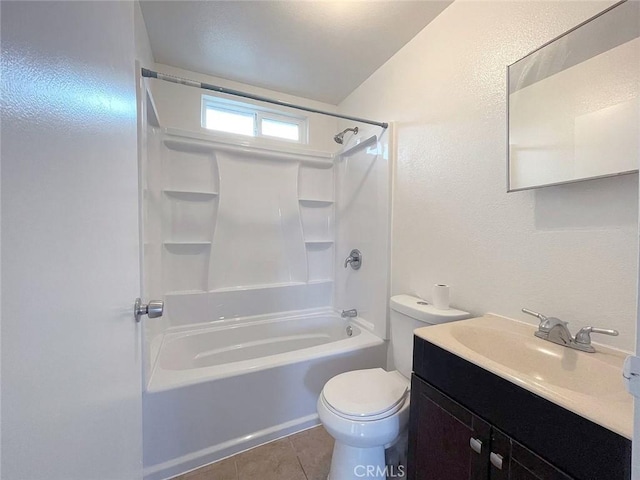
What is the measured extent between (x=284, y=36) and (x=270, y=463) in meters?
2.49

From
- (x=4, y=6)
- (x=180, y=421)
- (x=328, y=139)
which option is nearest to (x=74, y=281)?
(x=4, y=6)

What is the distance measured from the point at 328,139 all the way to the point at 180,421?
2474 millimetres

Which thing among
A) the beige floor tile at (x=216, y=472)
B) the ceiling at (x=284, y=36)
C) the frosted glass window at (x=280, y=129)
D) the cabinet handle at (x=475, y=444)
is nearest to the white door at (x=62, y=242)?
the beige floor tile at (x=216, y=472)

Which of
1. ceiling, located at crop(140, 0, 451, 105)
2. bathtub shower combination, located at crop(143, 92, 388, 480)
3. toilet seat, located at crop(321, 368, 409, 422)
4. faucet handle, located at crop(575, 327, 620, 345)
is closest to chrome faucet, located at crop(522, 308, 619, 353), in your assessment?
faucet handle, located at crop(575, 327, 620, 345)

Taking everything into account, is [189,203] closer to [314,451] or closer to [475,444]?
[314,451]

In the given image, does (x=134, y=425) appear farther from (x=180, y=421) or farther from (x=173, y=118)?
(x=173, y=118)

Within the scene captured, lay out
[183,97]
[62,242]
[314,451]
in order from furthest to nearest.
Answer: [183,97] → [314,451] → [62,242]

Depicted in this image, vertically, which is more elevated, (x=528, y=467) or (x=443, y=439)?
(x=528, y=467)

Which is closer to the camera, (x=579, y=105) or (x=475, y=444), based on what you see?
(x=475, y=444)

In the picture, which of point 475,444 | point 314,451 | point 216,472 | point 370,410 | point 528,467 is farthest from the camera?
point 314,451

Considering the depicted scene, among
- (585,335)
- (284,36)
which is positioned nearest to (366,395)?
(585,335)

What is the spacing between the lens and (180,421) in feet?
4.31

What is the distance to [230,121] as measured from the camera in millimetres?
2373

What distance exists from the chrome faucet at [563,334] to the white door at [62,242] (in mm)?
1297
